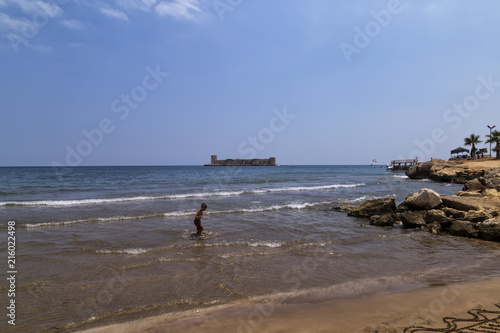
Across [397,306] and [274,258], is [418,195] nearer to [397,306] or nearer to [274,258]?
[274,258]

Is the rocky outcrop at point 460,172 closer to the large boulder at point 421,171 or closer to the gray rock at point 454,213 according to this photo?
the large boulder at point 421,171

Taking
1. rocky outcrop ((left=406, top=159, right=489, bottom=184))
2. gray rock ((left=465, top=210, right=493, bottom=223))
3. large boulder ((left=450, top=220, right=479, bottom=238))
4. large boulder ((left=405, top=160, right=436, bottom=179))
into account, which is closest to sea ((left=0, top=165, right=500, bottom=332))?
large boulder ((left=450, top=220, right=479, bottom=238))

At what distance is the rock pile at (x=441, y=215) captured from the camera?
10281 millimetres

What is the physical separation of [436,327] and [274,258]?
4556 millimetres

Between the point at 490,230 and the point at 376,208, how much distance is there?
5.26 meters

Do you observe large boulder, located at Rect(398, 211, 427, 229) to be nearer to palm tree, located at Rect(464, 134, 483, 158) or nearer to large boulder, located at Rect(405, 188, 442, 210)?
large boulder, located at Rect(405, 188, 442, 210)

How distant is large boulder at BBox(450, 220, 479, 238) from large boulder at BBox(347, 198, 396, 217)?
3.71m

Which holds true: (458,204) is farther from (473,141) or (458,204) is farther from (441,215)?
(473,141)

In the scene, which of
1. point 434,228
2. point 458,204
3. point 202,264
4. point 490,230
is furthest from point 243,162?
point 202,264

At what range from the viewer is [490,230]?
9.76 meters

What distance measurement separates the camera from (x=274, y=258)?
8148 millimetres

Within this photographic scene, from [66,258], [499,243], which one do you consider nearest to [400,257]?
[499,243]

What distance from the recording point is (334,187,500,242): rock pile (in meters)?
10.3

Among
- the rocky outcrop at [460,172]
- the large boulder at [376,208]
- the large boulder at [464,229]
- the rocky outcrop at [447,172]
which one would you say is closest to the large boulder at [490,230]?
the large boulder at [464,229]
